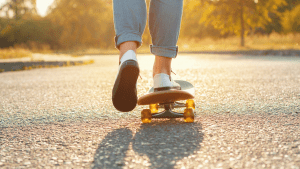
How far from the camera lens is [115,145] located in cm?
133

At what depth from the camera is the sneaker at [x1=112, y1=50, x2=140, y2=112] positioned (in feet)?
5.08

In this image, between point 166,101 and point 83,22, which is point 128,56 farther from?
point 83,22

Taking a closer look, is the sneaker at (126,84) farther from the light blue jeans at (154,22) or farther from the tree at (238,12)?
the tree at (238,12)

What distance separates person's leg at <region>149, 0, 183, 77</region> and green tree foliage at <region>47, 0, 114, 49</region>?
30836mm

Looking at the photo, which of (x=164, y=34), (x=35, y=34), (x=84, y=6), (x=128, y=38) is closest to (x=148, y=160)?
(x=128, y=38)

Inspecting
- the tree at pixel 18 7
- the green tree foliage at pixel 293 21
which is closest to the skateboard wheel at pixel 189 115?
the green tree foliage at pixel 293 21

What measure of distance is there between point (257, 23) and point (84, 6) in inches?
725

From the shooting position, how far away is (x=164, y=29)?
184 cm

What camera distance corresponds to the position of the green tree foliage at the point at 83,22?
3194 centimetres

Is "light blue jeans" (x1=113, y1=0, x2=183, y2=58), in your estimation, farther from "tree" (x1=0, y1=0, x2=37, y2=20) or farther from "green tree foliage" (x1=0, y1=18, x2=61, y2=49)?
"tree" (x1=0, y1=0, x2=37, y2=20)

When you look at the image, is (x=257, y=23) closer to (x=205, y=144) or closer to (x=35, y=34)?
(x=35, y=34)

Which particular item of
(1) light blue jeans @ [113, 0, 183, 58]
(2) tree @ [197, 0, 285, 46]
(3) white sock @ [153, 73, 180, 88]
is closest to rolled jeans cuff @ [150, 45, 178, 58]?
(1) light blue jeans @ [113, 0, 183, 58]

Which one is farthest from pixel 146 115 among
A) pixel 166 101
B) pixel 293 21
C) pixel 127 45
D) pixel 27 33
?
pixel 27 33

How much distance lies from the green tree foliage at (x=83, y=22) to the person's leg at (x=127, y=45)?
3091cm
